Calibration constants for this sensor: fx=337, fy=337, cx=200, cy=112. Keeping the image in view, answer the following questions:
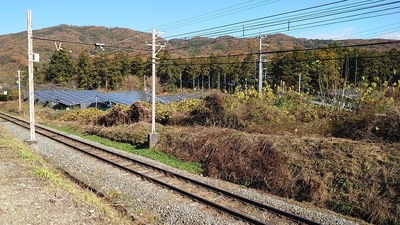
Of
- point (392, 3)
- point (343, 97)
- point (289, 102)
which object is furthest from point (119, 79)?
point (392, 3)

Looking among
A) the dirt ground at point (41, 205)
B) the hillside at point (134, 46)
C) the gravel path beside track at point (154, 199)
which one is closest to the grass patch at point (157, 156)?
the gravel path beside track at point (154, 199)

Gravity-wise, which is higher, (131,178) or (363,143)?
(363,143)

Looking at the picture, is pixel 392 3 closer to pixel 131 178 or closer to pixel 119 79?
pixel 131 178

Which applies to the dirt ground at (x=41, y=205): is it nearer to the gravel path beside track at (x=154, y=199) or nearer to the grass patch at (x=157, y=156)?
the gravel path beside track at (x=154, y=199)

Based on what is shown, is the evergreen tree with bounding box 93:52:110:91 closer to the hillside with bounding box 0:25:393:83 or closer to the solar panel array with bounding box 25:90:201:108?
the hillside with bounding box 0:25:393:83

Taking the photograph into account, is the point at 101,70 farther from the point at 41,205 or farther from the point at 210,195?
the point at 41,205

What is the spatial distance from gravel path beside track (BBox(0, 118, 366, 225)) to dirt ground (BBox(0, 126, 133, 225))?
1.25m

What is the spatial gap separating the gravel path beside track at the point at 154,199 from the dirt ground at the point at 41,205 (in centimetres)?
125

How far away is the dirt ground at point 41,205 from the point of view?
21.8 feet

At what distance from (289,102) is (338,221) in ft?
38.3

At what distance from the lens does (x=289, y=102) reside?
19391 millimetres

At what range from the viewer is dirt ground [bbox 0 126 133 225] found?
6641mm

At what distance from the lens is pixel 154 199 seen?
981 centimetres

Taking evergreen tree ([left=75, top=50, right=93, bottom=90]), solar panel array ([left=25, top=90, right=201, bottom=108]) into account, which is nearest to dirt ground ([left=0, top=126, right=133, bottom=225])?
solar panel array ([left=25, top=90, right=201, bottom=108])
